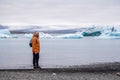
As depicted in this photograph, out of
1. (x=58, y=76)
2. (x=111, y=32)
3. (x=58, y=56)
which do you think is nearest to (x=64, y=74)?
(x=58, y=76)

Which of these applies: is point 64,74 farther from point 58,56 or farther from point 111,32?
point 111,32

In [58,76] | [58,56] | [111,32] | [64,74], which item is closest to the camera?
[58,76]

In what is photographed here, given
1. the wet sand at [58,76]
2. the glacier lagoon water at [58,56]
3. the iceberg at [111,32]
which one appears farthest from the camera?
the iceberg at [111,32]

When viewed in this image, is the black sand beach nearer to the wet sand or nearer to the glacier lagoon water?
the wet sand

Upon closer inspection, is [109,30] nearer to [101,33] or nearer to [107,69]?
[101,33]

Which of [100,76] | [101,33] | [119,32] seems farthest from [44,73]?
[101,33]

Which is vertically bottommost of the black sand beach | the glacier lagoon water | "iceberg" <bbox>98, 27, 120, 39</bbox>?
"iceberg" <bbox>98, 27, 120, 39</bbox>

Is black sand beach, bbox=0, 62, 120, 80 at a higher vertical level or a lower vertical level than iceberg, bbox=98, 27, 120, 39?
higher

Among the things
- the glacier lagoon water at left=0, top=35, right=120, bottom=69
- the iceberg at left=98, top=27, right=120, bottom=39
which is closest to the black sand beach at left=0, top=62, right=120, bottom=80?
the glacier lagoon water at left=0, top=35, right=120, bottom=69

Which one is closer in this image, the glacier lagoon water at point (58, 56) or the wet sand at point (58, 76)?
the wet sand at point (58, 76)

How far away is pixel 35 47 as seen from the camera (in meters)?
16.8

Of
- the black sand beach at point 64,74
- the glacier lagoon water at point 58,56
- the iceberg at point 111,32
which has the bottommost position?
the iceberg at point 111,32

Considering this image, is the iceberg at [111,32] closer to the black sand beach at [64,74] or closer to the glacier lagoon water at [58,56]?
the glacier lagoon water at [58,56]

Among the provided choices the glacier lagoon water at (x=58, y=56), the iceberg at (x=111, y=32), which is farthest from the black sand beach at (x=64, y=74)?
the iceberg at (x=111, y=32)
